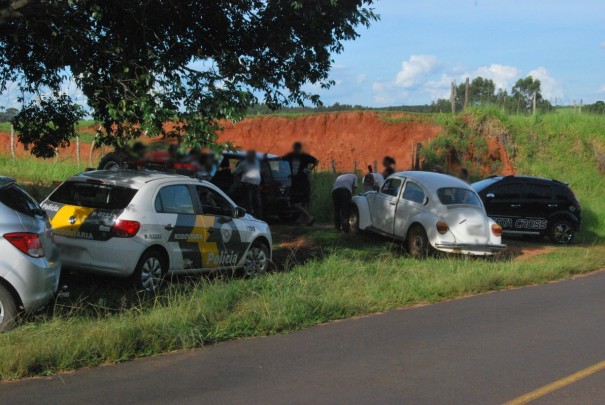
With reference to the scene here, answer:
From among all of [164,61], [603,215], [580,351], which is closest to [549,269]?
[580,351]

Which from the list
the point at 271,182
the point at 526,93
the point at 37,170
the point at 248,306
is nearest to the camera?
the point at 248,306

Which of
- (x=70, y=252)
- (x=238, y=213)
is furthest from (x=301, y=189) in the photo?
(x=70, y=252)

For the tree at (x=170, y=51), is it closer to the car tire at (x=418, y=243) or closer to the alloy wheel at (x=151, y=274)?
the alloy wheel at (x=151, y=274)

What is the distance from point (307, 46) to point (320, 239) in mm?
6017

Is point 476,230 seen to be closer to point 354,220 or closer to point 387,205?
point 387,205

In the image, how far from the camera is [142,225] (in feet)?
30.4

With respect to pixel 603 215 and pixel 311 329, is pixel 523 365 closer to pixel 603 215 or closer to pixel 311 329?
pixel 311 329

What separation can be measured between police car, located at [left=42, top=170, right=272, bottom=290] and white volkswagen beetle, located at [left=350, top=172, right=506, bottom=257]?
496 centimetres

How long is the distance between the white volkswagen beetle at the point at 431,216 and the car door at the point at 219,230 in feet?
15.3

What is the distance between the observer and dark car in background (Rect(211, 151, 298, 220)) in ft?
52.6

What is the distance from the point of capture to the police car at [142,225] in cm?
909

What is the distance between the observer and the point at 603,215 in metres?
23.8

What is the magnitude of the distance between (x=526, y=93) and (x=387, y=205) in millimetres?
37196

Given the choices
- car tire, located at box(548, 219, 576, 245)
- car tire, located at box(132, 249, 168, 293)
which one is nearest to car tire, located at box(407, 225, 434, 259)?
car tire, located at box(132, 249, 168, 293)
